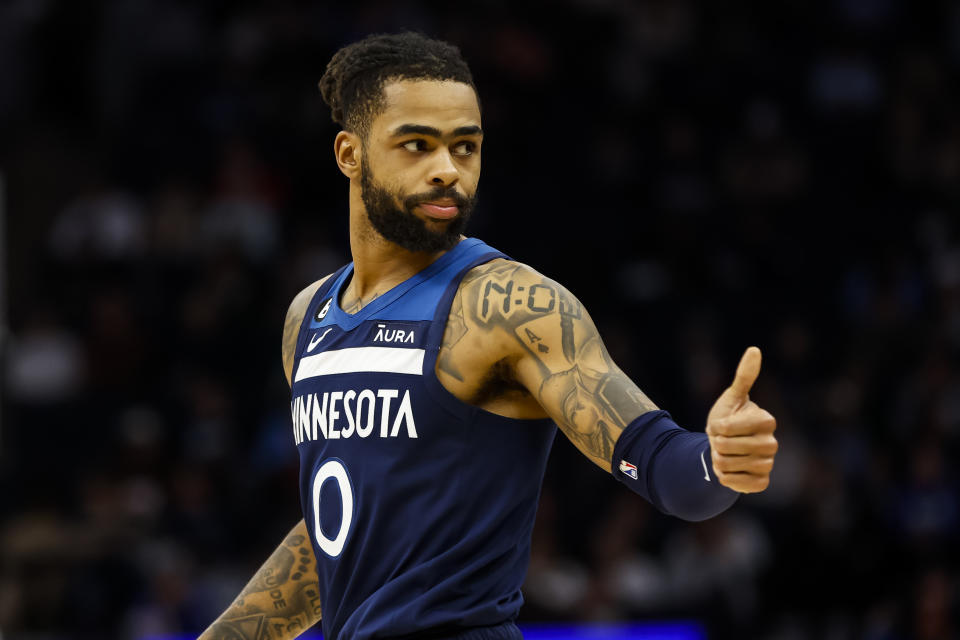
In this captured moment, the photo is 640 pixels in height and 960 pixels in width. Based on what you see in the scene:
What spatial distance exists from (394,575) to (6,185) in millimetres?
10030

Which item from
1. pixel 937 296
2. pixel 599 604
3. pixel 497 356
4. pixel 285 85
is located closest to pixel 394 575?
pixel 497 356

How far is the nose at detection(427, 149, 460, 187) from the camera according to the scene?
3377 mm

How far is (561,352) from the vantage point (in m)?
3.15

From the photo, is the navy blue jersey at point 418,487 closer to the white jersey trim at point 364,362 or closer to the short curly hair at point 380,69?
the white jersey trim at point 364,362

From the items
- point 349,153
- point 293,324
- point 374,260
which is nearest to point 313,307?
point 293,324

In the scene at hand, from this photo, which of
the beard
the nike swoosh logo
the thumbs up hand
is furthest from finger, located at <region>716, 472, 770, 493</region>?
the nike swoosh logo

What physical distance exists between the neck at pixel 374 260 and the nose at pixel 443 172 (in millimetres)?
215

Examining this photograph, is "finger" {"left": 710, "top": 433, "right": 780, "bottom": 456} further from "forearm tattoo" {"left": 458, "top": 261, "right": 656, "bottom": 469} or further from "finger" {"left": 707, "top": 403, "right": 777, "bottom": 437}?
"forearm tattoo" {"left": 458, "top": 261, "right": 656, "bottom": 469}

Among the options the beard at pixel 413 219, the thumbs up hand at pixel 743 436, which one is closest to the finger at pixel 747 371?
the thumbs up hand at pixel 743 436

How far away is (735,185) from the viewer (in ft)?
38.9

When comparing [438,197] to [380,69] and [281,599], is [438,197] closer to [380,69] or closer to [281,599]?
[380,69]

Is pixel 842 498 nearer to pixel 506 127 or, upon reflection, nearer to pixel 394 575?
pixel 506 127

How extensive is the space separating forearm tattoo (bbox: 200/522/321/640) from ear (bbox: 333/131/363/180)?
1.04m

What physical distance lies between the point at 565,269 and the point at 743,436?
27.5 feet
